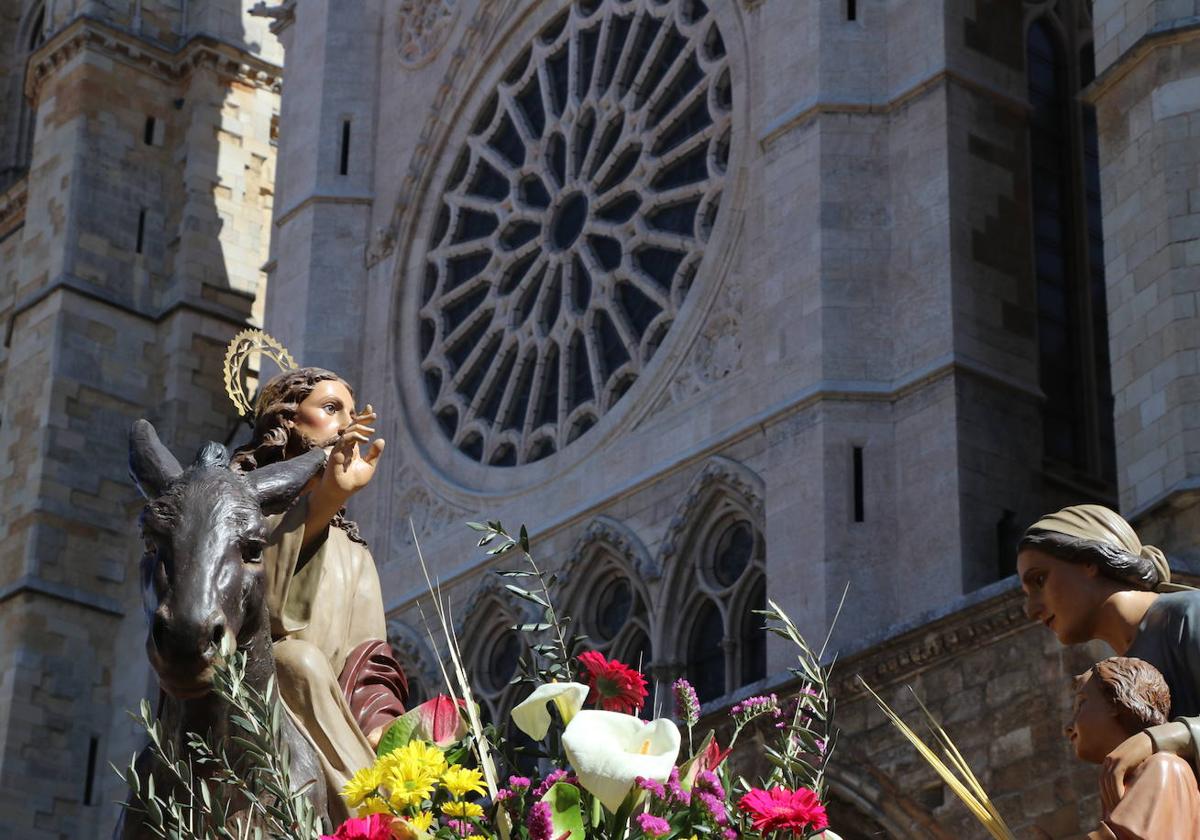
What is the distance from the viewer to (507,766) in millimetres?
3400

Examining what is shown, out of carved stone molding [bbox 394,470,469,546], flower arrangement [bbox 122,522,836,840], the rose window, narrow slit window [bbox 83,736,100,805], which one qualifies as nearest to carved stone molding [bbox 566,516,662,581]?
the rose window

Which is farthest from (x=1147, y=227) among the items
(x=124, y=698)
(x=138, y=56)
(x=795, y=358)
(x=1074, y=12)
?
(x=138, y=56)

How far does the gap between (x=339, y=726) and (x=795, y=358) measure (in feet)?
38.1

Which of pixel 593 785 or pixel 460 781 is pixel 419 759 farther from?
pixel 593 785

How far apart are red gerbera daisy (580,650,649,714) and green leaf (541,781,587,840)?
0.23 meters

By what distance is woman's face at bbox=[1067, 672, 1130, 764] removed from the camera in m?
3.56

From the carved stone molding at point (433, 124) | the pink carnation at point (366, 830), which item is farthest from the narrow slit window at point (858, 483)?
the pink carnation at point (366, 830)

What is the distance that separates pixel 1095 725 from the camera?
11.8ft

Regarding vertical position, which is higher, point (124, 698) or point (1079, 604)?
point (124, 698)

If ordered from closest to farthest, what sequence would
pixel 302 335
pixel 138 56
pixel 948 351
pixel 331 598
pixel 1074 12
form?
pixel 331 598 < pixel 948 351 < pixel 1074 12 < pixel 302 335 < pixel 138 56

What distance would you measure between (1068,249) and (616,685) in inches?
554

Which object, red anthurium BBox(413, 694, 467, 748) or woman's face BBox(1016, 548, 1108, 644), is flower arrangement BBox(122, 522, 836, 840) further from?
woman's face BBox(1016, 548, 1108, 644)

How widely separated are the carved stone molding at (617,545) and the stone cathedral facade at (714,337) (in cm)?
3

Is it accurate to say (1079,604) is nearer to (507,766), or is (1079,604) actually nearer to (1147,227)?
(507,766)
